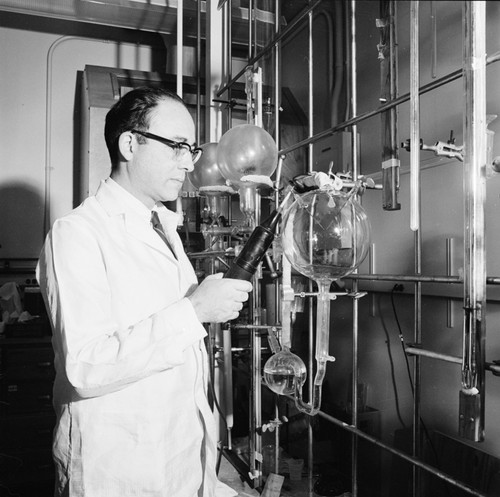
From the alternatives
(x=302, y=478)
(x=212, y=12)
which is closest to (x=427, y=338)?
(x=302, y=478)

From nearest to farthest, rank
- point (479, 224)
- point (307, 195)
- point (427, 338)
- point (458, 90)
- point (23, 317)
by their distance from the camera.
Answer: point (479, 224), point (307, 195), point (458, 90), point (427, 338), point (23, 317)

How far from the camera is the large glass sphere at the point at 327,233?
0.93m

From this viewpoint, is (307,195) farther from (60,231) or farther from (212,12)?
(212,12)

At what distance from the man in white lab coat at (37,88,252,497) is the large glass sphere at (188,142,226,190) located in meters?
0.60

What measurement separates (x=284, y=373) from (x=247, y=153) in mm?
682

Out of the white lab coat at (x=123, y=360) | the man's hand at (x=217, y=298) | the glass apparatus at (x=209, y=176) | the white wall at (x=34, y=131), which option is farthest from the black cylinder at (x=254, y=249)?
the white wall at (x=34, y=131)

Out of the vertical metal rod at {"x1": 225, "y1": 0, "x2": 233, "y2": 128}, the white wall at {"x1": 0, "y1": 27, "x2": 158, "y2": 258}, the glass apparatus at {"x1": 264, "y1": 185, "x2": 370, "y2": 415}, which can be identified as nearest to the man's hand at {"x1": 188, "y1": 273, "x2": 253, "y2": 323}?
the glass apparatus at {"x1": 264, "y1": 185, "x2": 370, "y2": 415}

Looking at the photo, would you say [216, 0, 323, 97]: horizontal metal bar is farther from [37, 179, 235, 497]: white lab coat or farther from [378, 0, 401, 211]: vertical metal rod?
[37, 179, 235, 497]: white lab coat

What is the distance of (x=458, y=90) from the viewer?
1.90 m

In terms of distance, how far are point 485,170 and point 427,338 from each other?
1.58m

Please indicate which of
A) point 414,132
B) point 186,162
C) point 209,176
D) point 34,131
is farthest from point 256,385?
point 34,131

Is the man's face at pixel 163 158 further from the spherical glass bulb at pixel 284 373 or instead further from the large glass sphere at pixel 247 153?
the spherical glass bulb at pixel 284 373

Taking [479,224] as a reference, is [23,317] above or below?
below

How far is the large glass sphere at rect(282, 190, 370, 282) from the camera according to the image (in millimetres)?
931
